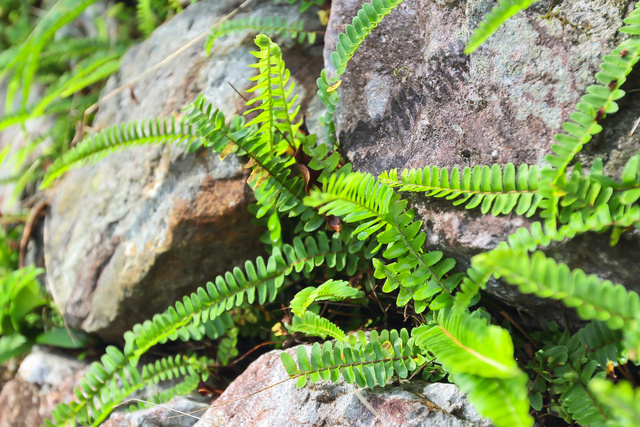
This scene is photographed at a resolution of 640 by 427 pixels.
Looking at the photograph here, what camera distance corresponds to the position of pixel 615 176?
4.28 ft

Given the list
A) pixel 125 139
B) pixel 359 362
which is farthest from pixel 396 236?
pixel 125 139

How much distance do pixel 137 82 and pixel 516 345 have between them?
2443mm

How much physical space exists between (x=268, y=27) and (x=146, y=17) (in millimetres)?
1368

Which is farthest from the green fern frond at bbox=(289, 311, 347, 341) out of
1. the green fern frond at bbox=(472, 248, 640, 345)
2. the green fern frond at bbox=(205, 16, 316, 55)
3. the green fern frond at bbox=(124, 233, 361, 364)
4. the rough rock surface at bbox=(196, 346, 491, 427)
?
the green fern frond at bbox=(205, 16, 316, 55)

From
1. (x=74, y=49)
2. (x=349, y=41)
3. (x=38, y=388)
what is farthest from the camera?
(x=74, y=49)

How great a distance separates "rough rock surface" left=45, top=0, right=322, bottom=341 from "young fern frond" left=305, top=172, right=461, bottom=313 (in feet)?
2.36

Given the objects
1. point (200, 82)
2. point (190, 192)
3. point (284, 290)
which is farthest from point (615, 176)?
point (200, 82)

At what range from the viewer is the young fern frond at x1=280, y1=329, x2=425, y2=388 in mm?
1449

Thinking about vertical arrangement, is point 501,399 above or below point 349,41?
below

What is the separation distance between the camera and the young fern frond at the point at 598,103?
1.26 metres

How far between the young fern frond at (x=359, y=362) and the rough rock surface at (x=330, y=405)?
0.07 m

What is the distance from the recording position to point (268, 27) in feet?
7.33

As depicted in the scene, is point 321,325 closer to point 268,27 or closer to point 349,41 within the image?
point 349,41

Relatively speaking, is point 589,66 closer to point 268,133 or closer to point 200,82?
point 268,133
